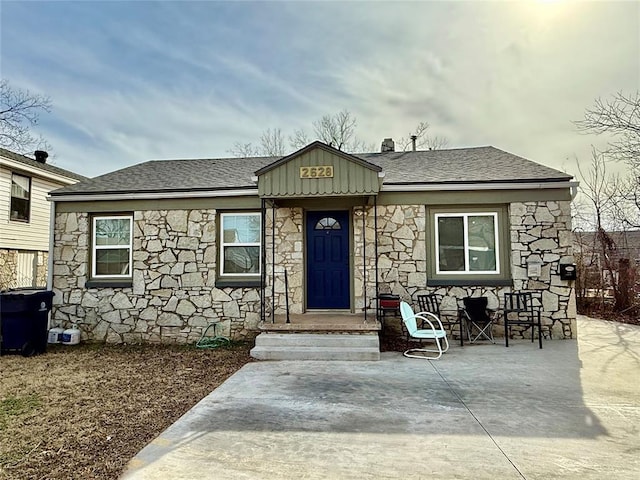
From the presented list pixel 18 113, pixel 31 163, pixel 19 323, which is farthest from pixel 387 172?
pixel 31 163

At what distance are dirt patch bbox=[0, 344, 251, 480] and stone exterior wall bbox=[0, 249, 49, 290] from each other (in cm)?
668

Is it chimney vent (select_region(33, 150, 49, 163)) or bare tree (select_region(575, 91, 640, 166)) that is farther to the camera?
chimney vent (select_region(33, 150, 49, 163))

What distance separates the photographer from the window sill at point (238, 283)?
25.2ft

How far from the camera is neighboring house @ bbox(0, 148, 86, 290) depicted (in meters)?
12.1

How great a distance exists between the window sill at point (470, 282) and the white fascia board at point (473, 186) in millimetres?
1741

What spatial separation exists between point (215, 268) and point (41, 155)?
432 inches

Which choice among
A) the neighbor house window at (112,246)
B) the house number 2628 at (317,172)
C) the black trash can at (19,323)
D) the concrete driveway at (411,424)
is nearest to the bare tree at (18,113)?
the neighbor house window at (112,246)

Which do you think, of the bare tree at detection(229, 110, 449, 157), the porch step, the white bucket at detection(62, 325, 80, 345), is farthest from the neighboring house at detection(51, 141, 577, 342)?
the bare tree at detection(229, 110, 449, 157)

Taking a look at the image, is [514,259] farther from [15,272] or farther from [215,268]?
[15,272]

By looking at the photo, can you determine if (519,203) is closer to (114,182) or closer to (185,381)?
(185,381)

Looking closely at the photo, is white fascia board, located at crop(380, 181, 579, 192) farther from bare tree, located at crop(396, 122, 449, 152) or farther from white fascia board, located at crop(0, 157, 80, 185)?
white fascia board, located at crop(0, 157, 80, 185)

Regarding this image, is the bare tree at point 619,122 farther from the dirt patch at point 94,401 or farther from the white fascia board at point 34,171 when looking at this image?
the white fascia board at point 34,171

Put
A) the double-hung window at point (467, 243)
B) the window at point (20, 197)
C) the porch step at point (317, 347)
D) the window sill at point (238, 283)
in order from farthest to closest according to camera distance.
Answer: the window at point (20, 197) < the window sill at point (238, 283) < the double-hung window at point (467, 243) < the porch step at point (317, 347)

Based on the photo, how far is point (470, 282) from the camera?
7438 mm
